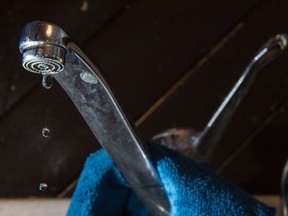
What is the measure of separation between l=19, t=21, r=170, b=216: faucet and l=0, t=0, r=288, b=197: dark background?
0.18 metres

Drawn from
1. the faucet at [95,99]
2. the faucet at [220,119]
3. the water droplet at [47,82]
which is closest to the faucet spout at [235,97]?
the faucet at [220,119]

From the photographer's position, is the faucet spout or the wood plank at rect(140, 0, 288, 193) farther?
the wood plank at rect(140, 0, 288, 193)

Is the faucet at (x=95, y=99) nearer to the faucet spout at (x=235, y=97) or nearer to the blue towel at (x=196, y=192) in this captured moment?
the blue towel at (x=196, y=192)

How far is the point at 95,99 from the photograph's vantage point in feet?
1.18

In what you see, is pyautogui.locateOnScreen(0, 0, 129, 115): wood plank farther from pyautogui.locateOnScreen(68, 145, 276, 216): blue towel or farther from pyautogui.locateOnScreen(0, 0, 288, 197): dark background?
pyautogui.locateOnScreen(68, 145, 276, 216): blue towel

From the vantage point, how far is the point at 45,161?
1.88 ft

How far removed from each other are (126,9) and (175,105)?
123 mm

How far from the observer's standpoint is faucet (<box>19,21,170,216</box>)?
0.99 feet

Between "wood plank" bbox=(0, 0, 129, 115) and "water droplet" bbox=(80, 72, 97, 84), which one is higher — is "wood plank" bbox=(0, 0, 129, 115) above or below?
above

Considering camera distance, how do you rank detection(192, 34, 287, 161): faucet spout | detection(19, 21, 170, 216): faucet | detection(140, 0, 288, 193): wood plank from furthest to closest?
1. detection(140, 0, 288, 193): wood plank
2. detection(192, 34, 287, 161): faucet spout
3. detection(19, 21, 170, 216): faucet

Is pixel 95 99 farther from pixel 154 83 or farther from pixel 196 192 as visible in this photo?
pixel 154 83

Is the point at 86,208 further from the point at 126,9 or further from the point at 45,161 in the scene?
the point at 126,9

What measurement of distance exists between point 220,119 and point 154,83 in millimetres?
114

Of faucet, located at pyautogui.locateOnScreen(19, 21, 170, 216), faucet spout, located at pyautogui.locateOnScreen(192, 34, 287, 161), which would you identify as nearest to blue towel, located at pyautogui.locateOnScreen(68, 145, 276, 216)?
faucet, located at pyautogui.locateOnScreen(19, 21, 170, 216)
